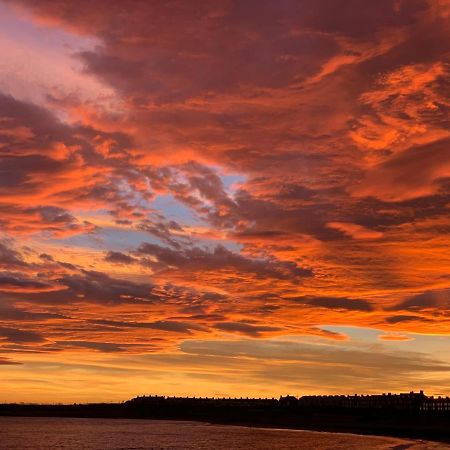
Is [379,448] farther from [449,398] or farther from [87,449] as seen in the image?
[449,398]

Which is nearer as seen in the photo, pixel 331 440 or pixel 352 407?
pixel 331 440

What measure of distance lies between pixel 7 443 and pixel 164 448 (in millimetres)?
31145

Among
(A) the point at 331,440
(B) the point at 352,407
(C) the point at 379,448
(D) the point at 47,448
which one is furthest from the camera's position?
(B) the point at 352,407

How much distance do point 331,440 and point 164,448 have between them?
29.5 m

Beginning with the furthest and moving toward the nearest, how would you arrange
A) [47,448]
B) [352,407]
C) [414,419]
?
[352,407]
[414,419]
[47,448]

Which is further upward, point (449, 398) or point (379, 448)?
point (449, 398)

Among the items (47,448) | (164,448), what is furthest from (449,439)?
(47,448)

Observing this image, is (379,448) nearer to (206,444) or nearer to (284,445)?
(284,445)

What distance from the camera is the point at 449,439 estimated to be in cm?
9700

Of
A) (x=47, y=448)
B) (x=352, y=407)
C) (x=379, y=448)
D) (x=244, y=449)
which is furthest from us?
(x=352, y=407)

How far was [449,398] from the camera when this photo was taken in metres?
151

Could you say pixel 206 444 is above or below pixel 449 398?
below

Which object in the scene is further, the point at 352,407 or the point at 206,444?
the point at 352,407

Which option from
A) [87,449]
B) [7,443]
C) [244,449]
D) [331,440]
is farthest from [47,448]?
[331,440]
